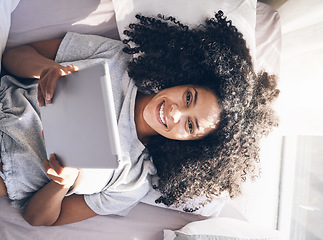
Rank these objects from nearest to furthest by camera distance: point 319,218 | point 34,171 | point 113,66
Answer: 1. point 34,171
2. point 113,66
3. point 319,218

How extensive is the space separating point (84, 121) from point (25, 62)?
0.51 meters

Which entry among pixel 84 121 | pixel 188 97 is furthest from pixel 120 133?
pixel 84 121

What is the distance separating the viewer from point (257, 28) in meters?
1.39

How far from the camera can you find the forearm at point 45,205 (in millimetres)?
989

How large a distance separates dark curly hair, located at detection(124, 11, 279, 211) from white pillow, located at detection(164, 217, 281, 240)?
0.11 m

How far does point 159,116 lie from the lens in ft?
3.28

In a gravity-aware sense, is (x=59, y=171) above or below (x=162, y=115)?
below

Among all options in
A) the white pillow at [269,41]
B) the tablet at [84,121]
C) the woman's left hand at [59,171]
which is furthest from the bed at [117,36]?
the tablet at [84,121]

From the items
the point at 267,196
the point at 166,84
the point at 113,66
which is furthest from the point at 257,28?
the point at 267,196

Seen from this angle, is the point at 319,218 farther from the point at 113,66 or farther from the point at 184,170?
the point at 113,66

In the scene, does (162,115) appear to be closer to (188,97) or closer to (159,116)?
(159,116)

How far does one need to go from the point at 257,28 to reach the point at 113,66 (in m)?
0.76

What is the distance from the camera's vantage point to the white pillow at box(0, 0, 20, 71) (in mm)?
1027

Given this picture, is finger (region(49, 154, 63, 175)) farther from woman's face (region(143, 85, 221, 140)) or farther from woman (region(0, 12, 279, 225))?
woman's face (region(143, 85, 221, 140))
